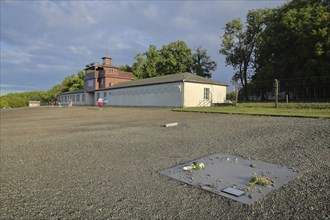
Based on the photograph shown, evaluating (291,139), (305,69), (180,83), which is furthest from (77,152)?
(305,69)

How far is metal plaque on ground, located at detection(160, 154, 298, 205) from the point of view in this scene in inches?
113

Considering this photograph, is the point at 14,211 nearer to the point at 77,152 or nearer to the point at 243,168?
the point at 77,152

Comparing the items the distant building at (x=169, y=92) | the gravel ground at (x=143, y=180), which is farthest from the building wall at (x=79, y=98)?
the gravel ground at (x=143, y=180)

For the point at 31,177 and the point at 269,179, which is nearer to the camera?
the point at 269,179

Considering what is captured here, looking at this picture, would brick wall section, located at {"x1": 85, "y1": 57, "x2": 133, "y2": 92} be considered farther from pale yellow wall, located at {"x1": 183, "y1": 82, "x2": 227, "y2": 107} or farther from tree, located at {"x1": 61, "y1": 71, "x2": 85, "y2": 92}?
pale yellow wall, located at {"x1": 183, "y1": 82, "x2": 227, "y2": 107}

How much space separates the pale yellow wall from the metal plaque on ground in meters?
18.5

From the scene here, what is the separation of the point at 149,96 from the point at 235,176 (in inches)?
951

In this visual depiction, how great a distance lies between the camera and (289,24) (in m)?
26.1

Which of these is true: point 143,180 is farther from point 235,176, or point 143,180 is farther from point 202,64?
point 202,64

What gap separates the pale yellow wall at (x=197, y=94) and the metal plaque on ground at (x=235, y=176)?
18520 mm

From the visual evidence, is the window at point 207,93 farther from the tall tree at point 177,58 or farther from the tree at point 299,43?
the tall tree at point 177,58

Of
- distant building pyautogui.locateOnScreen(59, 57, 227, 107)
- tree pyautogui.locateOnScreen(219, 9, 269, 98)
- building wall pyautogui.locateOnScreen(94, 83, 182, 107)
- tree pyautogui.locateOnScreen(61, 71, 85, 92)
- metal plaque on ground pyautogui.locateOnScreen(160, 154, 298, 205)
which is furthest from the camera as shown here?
tree pyautogui.locateOnScreen(61, 71, 85, 92)

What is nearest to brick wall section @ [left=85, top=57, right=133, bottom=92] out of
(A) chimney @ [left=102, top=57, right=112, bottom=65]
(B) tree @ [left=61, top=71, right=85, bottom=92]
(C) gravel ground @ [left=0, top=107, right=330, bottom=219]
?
(A) chimney @ [left=102, top=57, right=112, bottom=65]

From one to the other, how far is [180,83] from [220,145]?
698 inches
